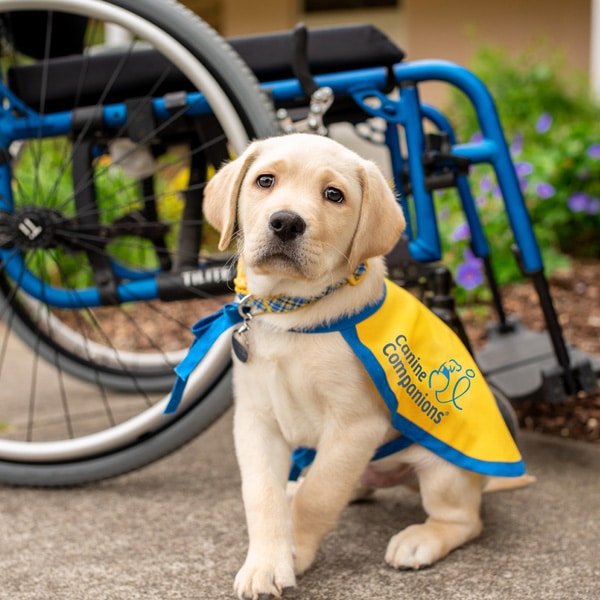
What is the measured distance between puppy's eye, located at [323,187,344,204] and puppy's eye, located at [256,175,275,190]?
0.36 feet

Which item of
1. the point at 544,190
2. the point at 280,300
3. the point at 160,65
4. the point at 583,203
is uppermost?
the point at 160,65

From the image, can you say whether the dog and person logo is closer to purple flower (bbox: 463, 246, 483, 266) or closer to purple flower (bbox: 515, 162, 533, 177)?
purple flower (bbox: 463, 246, 483, 266)

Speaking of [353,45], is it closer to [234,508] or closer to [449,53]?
[234,508]

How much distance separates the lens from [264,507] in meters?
1.61

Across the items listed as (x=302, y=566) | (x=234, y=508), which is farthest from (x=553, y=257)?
(x=302, y=566)

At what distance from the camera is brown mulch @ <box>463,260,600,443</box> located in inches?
107

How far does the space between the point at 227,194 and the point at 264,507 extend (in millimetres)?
653

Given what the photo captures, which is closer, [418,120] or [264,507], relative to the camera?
[264,507]

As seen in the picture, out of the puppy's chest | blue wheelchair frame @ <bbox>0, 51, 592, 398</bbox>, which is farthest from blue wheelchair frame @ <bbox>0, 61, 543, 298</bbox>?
the puppy's chest

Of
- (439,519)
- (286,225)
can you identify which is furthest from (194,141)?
(439,519)

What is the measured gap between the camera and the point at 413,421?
1750 mm

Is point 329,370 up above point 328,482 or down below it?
above

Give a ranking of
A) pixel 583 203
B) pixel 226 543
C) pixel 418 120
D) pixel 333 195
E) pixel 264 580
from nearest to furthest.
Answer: pixel 264 580 → pixel 333 195 → pixel 226 543 → pixel 418 120 → pixel 583 203

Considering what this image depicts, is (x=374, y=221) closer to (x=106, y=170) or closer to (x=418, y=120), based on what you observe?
(x=418, y=120)
